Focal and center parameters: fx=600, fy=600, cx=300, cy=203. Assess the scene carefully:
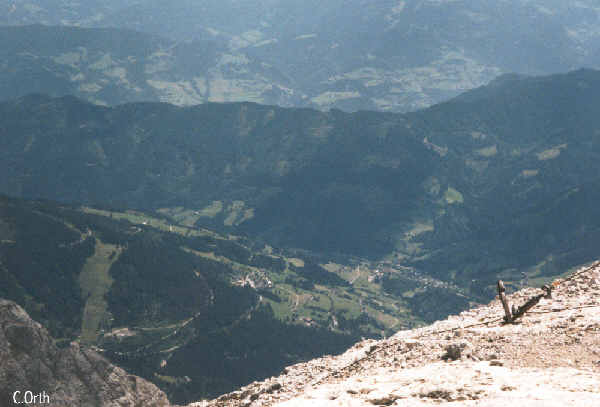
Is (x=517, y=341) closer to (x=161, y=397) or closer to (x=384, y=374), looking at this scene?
(x=384, y=374)

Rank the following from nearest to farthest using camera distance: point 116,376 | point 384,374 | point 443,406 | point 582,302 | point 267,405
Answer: point 443,406 → point 384,374 → point 267,405 → point 582,302 → point 116,376

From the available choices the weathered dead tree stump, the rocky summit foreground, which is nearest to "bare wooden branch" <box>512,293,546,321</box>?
the weathered dead tree stump

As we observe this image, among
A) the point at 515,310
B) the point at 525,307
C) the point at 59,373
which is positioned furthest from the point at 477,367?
the point at 59,373

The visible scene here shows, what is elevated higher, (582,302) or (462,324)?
(582,302)

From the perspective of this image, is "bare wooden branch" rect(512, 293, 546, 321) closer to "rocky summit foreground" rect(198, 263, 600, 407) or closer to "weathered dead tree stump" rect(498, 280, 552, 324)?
"weathered dead tree stump" rect(498, 280, 552, 324)

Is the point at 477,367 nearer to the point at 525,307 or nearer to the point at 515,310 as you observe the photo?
the point at 525,307

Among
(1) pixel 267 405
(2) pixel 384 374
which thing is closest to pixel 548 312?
(2) pixel 384 374

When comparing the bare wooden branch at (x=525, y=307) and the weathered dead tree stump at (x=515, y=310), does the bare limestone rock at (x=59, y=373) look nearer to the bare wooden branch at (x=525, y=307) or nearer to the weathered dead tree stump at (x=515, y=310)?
the weathered dead tree stump at (x=515, y=310)
